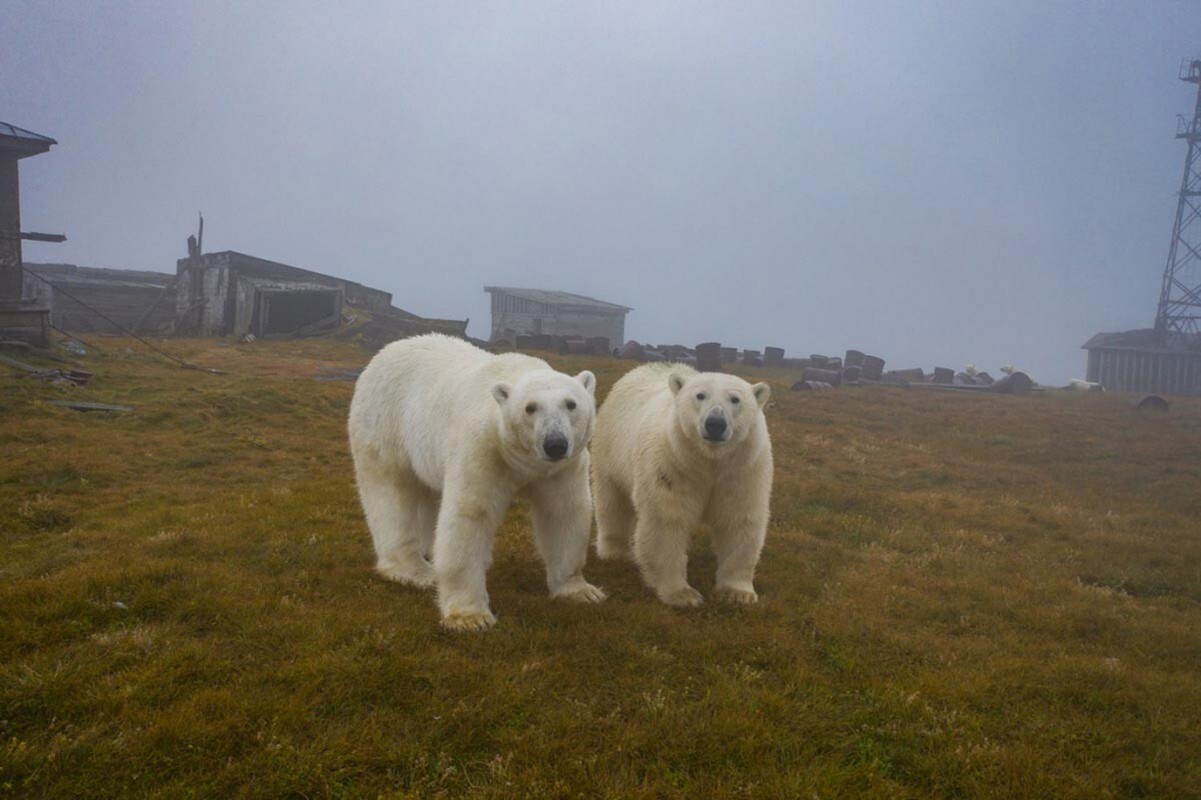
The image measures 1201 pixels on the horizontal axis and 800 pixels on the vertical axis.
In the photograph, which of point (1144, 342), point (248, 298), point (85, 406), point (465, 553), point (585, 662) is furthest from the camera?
point (1144, 342)

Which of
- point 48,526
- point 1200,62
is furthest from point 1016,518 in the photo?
point 1200,62

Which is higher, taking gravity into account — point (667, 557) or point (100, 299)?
point (100, 299)

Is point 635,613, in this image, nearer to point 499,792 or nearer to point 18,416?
point 499,792

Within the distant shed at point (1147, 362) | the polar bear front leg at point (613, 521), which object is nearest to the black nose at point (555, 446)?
the polar bear front leg at point (613, 521)

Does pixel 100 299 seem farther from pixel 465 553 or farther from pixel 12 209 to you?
pixel 465 553

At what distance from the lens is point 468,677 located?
4.73m

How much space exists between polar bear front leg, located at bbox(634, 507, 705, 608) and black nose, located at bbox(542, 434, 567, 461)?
68.0 inches

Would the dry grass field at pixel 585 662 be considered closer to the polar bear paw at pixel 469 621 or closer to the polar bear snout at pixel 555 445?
the polar bear paw at pixel 469 621

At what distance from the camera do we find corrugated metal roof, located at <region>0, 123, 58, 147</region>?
68.0 feet

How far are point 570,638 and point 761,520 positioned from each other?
2212 millimetres

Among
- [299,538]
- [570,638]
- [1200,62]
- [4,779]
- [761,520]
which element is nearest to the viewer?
[4,779]

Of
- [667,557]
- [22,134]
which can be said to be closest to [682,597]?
[667,557]

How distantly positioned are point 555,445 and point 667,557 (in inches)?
76.6

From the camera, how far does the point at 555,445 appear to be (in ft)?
17.3
